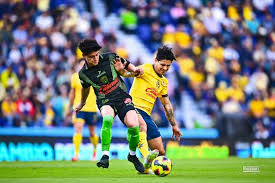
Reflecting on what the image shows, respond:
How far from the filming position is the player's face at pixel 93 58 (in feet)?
31.6

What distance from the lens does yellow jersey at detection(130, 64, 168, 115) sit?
414 inches

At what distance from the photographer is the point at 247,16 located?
2744cm

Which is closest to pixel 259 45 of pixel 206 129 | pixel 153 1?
pixel 153 1

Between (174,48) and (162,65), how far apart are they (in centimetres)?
1356

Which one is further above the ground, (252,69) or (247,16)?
(247,16)

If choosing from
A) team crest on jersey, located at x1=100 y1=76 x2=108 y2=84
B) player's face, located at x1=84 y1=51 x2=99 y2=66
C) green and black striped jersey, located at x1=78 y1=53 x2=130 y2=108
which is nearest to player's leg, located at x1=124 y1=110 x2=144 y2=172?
green and black striped jersey, located at x1=78 y1=53 x2=130 y2=108

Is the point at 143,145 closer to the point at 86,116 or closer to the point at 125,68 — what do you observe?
the point at 125,68

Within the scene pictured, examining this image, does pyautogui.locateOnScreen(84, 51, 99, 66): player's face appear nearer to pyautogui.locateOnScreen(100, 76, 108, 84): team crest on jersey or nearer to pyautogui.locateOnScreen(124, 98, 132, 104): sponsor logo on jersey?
pyautogui.locateOnScreen(100, 76, 108, 84): team crest on jersey

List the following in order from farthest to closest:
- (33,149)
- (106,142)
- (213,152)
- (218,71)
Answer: (218,71)
(213,152)
(33,149)
(106,142)

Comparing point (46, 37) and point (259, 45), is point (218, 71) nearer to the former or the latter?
point (259, 45)

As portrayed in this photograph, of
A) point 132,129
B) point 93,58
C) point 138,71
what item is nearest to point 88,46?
point 93,58

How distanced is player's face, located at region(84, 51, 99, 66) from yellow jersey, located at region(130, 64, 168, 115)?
3.58ft

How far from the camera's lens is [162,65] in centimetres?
1034

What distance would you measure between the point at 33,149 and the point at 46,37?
525 centimetres
